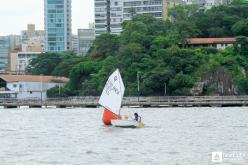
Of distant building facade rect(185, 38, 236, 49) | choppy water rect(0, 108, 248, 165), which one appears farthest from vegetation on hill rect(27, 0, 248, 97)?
choppy water rect(0, 108, 248, 165)

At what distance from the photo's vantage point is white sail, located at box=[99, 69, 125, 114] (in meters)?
87.3

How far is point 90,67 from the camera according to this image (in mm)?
179625

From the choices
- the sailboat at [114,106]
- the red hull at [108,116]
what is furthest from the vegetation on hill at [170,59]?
the red hull at [108,116]

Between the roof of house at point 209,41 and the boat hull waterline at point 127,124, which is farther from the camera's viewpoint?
the roof of house at point 209,41

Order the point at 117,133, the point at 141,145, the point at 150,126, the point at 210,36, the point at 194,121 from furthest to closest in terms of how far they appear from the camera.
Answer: the point at 210,36 → the point at 194,121 → the point at 150,126 → the point at 117,133 → the point at 141,145

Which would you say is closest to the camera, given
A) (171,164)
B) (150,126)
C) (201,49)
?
(171,164)

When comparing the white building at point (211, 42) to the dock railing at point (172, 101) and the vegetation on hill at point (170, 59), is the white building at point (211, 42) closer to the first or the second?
the vegetation on hill at point (170, 59)

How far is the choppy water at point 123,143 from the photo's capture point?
5347 centimetres

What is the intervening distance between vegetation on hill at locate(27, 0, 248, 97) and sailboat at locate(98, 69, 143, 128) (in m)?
63.1

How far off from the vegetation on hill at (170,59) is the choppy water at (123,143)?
62.6 metres

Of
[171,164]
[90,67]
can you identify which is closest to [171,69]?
[90,67]

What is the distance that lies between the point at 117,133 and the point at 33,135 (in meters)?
7.17

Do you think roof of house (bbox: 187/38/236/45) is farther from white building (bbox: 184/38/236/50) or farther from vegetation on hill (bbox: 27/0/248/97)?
vegetation on hill (bbox: 27/0/248/97)

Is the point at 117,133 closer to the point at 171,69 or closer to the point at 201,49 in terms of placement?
the point at 171,69
